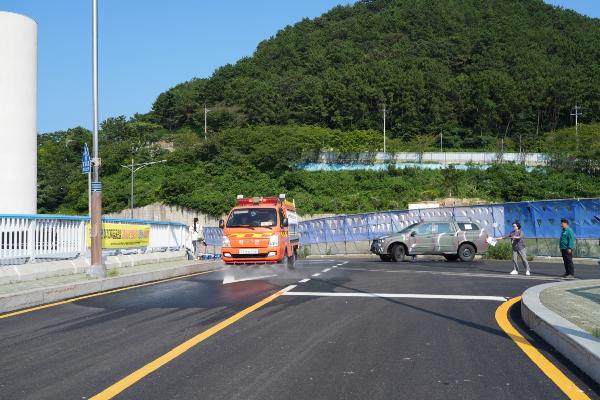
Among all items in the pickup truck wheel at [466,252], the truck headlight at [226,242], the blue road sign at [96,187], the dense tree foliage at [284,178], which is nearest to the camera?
the blue road sign at [96,187]

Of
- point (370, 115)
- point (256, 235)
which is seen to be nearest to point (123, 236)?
point (256, 235)

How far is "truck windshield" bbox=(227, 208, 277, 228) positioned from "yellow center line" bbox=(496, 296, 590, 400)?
10.6 metres

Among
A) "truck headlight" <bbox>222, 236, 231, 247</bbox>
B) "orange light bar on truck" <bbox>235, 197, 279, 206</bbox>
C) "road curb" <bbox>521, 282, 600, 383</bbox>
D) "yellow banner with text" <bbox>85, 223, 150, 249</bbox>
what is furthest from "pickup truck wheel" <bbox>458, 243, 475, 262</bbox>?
"road curb" <bbox>521, 282, 600, 383</bbox>

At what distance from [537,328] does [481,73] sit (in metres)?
97.6

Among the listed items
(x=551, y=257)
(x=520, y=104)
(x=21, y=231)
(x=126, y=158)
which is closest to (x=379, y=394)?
(x=21, y=231)

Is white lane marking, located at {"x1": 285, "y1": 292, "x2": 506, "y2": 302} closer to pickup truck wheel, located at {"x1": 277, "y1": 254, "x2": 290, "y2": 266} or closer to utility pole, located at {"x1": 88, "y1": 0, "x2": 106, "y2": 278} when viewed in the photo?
utility pole, located at {"x1": 88, "y1": 0, "x2": 106, "y2": 278}

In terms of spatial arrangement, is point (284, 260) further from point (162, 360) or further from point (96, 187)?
point (162, 360)

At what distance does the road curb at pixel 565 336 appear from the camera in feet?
19.8

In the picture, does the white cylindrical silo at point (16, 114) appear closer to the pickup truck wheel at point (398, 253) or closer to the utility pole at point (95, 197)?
the utility pole at point (95, 197)

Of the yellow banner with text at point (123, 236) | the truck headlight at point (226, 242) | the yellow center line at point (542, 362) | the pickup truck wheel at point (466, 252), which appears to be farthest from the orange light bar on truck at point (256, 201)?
the yellow center line at point (542, 362)

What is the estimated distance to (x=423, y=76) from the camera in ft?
328

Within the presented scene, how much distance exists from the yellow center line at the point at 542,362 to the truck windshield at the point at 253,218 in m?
10.6

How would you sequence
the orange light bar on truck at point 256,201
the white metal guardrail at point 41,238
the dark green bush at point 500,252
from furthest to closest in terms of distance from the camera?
the dark green bush at point 500,252
the orange light bar on truck at point 256,201
the white metal guardrail at point 41,238

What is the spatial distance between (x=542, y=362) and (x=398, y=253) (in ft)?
67.5
